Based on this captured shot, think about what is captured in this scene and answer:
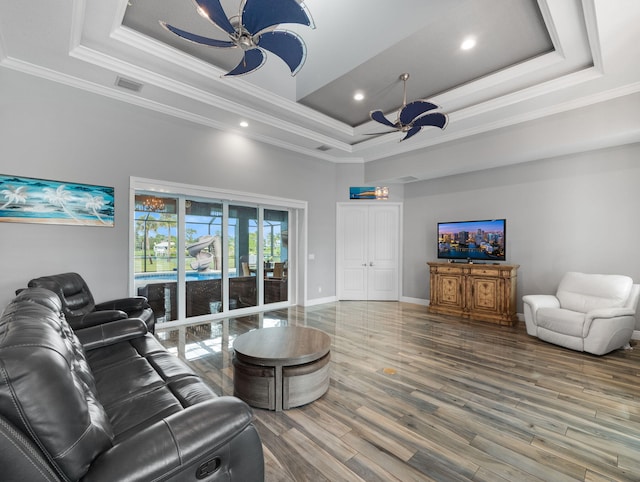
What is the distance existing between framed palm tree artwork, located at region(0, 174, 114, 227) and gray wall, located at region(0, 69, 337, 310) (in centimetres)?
8

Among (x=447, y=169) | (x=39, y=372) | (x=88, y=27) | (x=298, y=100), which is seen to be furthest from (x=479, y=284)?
(x=88, y=27)

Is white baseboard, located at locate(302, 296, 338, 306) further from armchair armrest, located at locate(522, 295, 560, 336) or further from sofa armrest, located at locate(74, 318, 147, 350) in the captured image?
sofa armrest, located at locate(74, 318, 147, 350)

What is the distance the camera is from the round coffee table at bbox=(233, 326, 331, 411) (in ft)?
8.32

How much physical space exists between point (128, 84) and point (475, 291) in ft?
20.6

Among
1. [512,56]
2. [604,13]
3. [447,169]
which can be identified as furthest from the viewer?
[447,169]

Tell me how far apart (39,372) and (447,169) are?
20.4 ft

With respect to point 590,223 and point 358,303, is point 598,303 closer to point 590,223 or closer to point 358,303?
point 590,223

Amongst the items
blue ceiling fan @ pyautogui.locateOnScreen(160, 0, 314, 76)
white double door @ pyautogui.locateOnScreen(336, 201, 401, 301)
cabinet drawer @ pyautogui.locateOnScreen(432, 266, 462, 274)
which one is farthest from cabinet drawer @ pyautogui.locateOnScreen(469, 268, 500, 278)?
blue ceiling fan @ pyautogui.locateOnScreen(160, 0, 314, 76)

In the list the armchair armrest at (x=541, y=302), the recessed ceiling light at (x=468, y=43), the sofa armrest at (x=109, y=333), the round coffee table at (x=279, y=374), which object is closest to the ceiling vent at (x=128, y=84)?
the sofa armrest at (x=109, y=333)

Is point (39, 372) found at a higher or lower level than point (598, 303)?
higher

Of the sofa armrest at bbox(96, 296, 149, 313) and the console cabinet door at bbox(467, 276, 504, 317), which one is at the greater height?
the sofa armrest at bbox(96, 296, 149, 313)

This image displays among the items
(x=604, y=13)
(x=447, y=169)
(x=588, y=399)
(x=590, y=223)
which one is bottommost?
(x=588, y=399)

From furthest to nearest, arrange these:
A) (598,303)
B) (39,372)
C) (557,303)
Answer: (557,303) < (598,303) < (39,372)

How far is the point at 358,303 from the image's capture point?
22.9 ft
